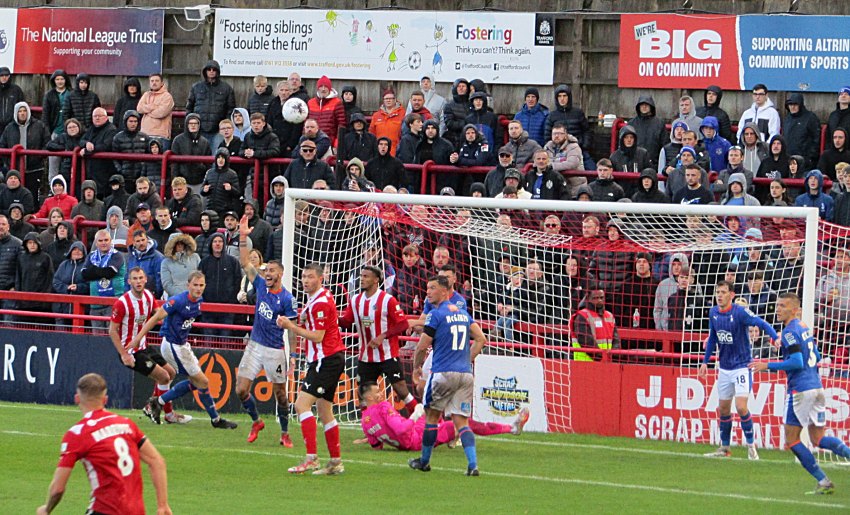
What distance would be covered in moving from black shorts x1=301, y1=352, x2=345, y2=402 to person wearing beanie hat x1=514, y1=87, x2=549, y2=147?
897cm

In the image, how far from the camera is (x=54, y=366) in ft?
65.5

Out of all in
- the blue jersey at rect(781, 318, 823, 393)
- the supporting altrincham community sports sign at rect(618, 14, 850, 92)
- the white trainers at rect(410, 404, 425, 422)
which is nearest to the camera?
the blue jersey at rect(781, 318, 823, 393)

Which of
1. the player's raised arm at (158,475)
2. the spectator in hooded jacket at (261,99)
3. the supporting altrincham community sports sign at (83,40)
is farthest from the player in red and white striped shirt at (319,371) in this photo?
the supporting altrincham community sports sign at (83,40)

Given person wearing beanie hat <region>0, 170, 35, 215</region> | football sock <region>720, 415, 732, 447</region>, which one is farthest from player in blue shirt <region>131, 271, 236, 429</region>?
person wearing beanie hat <region>0, 170, 35, 215</region>

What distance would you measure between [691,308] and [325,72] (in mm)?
9109

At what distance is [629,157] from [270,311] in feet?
22.9

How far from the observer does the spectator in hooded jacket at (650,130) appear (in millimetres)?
20531

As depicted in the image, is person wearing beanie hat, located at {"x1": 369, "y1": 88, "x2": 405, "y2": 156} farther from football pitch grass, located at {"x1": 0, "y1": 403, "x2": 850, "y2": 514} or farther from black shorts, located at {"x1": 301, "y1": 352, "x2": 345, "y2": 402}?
black shorts, located at {"x1": 301, "y1": 352, "x2": 345, "y2": 402}

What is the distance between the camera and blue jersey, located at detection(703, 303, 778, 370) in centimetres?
1493

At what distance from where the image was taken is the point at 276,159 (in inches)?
847

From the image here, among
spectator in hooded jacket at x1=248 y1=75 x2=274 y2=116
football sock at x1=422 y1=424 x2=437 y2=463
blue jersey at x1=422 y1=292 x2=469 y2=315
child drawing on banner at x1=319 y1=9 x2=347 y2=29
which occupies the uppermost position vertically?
child drawing on banner at x1=319 y1=9 x2=347 y2=29

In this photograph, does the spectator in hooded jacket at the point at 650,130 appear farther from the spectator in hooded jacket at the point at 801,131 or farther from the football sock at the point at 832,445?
the football sock at the point at 832,445

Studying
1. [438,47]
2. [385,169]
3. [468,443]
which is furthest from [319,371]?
[438,47]

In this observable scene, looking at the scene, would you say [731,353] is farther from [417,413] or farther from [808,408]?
[417,413]
